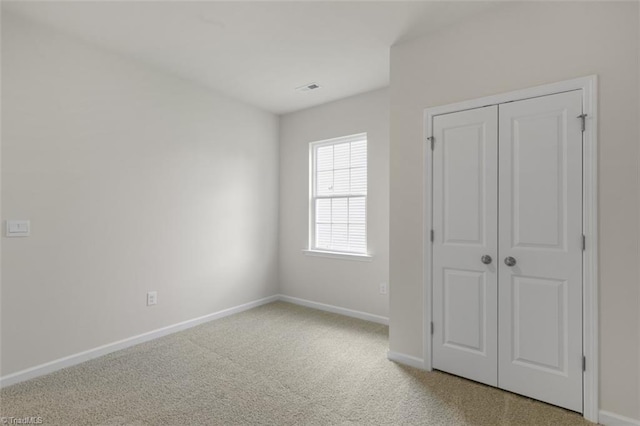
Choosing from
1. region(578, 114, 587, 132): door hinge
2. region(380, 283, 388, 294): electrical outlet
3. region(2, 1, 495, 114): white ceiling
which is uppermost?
region(2, 1, 495, 114): white ceiling

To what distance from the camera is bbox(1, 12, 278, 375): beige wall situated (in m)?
2.40

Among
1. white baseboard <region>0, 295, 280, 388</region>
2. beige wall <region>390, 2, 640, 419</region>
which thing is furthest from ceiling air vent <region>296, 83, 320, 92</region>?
white baseboard <region>0, 295, 280, 388</region>

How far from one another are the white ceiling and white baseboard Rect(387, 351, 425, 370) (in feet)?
8.59

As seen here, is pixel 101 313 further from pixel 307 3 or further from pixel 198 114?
pixel 307 3

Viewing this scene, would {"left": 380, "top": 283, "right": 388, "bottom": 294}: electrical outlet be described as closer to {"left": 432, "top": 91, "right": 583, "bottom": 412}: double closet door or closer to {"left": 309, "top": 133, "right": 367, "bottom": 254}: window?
{"left": 309, "top": 133, "right": 367, "bottom": 254}: window

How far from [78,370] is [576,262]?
12.0ft

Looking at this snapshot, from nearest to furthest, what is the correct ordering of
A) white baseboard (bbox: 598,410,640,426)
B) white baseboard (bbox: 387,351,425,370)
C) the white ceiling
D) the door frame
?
1. white baseboard (bbox: 598,410,640,426)
2. the door frame
3. the white ceiling
4. white baseboard (bbox: 387,351,425,370)

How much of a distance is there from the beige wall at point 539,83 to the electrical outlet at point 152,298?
232 cm

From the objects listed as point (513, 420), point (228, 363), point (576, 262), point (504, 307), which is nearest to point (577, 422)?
point (513, 420)

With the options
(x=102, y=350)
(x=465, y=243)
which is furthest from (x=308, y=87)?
(x=102, y=350)

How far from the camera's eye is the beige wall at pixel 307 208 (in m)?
3.75

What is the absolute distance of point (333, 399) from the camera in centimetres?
218

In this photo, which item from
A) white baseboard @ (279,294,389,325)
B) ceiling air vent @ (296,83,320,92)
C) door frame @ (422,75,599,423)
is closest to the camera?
door frame @ (422,75,599,423)

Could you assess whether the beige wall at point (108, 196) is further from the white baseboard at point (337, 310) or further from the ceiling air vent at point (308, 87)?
the ceiling air vent at point (308, 87)
